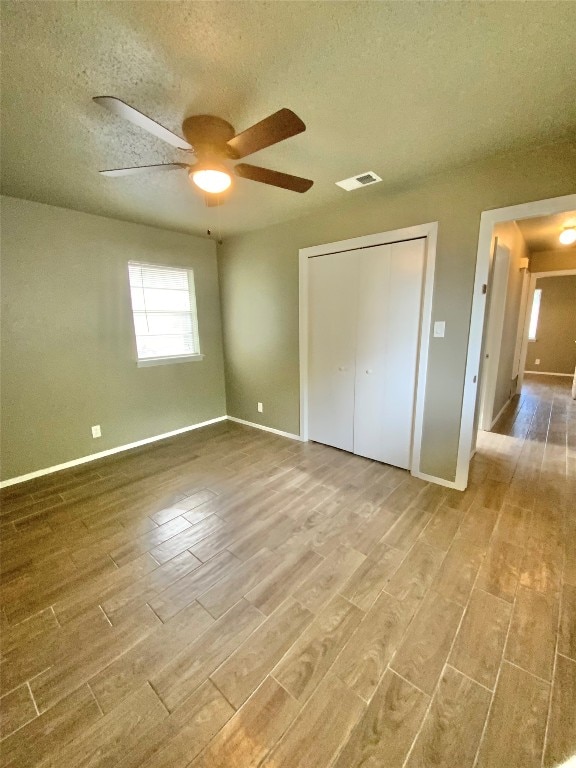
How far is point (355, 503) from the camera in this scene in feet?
7.73

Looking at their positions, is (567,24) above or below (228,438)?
above

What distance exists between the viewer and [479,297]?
2227 millimetres

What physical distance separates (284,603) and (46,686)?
39.9 inches

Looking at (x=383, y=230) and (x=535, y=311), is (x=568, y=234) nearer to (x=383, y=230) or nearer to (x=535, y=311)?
(x=383, y=230)

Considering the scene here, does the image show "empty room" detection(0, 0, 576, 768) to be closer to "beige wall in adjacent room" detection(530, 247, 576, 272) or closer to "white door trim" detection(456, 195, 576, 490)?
"white door trim" detection(456, 195, 576, 490)

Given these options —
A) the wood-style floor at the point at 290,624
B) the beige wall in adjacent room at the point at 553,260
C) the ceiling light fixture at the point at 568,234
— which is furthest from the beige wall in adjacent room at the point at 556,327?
the wood-style floor at the point at 290,624

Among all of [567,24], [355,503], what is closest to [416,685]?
[355,503]

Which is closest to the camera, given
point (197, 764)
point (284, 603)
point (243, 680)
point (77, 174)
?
point (197, 764)

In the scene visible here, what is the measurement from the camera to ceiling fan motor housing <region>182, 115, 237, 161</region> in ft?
5.01

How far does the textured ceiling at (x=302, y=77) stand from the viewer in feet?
3.50

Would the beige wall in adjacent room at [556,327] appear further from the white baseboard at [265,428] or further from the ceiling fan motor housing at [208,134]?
the ceiling fan motor housing at [208,134]

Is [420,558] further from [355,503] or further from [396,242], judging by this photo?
[396,242]

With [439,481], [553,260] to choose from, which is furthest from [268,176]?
[553,260]

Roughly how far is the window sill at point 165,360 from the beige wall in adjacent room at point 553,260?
5.93 metres
